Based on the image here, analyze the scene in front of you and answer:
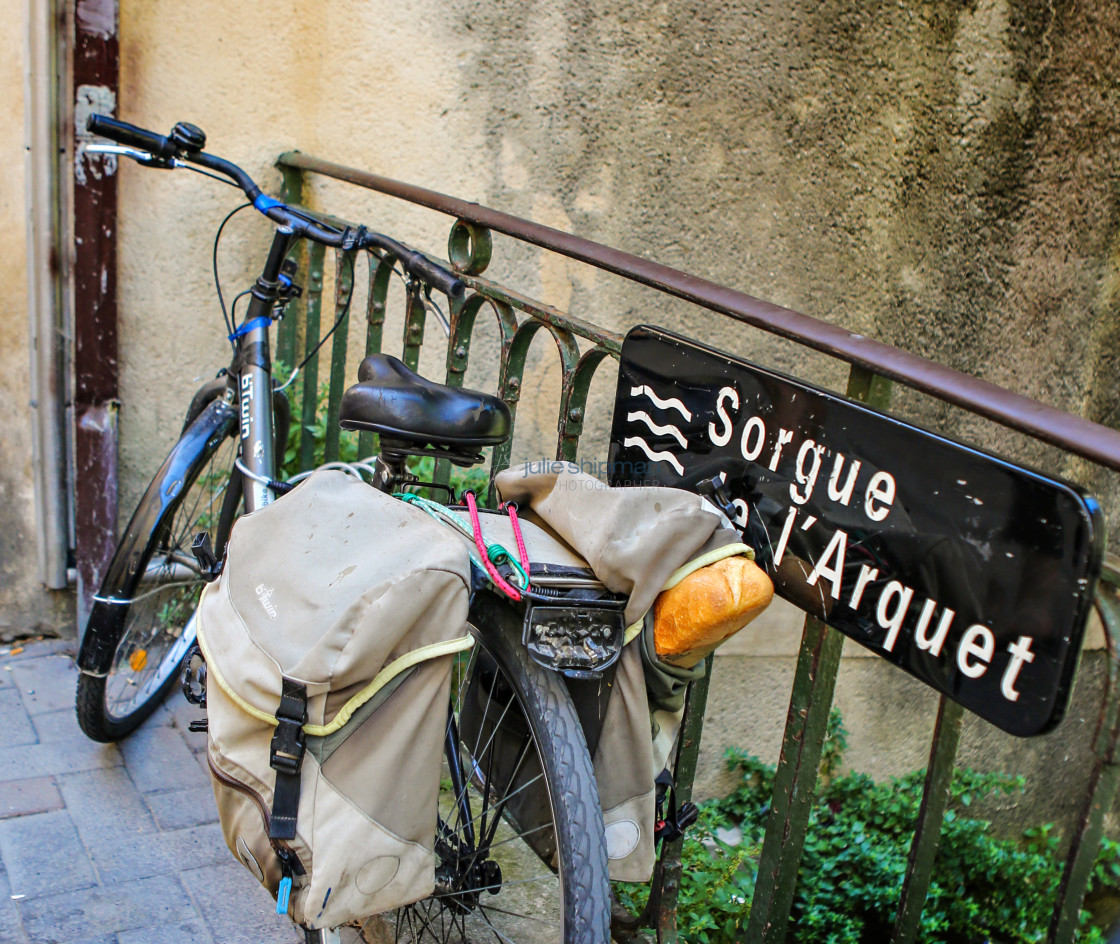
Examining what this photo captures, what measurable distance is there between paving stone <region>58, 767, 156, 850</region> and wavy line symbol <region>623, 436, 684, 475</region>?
1550 mm

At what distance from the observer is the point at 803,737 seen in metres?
1.63

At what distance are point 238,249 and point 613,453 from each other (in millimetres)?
2018

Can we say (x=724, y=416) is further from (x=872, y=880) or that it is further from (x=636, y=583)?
(x=872, y=880)

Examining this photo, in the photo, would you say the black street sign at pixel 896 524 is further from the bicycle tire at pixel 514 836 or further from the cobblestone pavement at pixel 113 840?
the cobblestone pavement at pixel 113 840

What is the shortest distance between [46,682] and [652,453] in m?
2.25

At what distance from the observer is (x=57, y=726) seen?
9.15 feet

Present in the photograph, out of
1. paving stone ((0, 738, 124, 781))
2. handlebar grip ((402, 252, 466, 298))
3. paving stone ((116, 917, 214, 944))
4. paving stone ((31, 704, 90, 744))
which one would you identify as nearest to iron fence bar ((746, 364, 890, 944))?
handlebar grip ((402, 252, 466, 298))

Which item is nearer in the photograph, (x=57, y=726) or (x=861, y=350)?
(x=861, y=350)

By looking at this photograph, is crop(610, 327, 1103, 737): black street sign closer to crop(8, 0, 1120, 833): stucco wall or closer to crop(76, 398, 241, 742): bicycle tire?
crop(76, 398, 241, 742): bicycle tire

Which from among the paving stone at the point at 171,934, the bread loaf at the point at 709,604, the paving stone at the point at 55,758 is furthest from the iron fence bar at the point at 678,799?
the paving stone at the point at 55,758

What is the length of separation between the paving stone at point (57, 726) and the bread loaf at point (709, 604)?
2.04 m

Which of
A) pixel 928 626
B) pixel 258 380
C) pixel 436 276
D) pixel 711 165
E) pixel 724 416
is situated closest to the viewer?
pixel 928 626

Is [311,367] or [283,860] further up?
[311,367]

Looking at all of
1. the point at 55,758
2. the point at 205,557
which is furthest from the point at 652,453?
the point at 55,758
